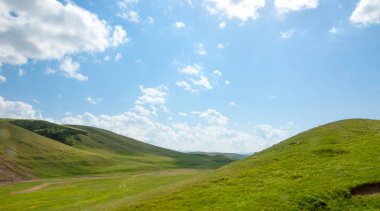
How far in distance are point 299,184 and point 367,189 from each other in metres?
6.30

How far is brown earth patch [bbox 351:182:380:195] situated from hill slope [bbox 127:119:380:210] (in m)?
0.17

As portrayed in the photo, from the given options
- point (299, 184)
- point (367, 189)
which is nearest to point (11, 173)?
point (299, 184)

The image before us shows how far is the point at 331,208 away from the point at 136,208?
19414mm

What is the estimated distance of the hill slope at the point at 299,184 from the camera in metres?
31.9

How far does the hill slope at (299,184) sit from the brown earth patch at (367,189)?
0.17 metres

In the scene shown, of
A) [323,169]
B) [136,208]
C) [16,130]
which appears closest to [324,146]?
[323,169]

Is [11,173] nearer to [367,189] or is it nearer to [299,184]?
[299,184]

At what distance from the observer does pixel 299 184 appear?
36156 mm

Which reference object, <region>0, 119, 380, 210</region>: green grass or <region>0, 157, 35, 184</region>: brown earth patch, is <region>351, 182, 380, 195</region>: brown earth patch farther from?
<region>0, 157, 35, 184</region>: brown earth patch

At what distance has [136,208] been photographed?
3719cm

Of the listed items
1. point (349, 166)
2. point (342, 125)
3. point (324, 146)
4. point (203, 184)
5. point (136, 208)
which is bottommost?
point (136, 208)

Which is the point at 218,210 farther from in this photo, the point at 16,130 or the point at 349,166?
the point at 16,130

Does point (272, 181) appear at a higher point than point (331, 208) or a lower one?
higher

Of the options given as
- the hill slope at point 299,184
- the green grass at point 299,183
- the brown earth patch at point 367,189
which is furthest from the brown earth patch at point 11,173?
the brown earth patch at point 367,189
